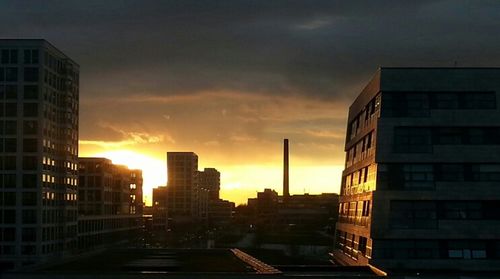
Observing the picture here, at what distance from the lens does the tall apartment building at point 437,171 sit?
5475cm

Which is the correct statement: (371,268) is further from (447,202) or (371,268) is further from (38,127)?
(38,127)

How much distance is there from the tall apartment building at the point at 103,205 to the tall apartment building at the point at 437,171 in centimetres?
8209

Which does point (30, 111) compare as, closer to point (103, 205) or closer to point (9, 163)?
point (9, 163)

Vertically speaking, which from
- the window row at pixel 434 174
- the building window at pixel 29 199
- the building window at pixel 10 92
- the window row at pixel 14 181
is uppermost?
the building window at pixel 10 92

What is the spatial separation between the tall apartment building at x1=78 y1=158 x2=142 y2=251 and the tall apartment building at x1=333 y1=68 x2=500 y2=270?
269 ft

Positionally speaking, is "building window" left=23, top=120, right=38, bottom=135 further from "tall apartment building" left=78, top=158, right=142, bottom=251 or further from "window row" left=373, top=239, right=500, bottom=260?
"window row" left=373, top=239, right=500, bottom=260

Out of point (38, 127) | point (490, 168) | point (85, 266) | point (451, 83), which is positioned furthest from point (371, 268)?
point (38, 127)

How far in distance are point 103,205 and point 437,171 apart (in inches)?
4361

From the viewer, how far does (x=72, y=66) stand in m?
112

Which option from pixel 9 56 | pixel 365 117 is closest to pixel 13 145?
pixel 9 56

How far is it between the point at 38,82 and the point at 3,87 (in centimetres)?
541

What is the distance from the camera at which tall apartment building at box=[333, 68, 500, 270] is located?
180ft

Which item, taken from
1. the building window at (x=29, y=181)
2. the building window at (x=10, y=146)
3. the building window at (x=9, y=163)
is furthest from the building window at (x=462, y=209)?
the building window at (x=10, y=146)

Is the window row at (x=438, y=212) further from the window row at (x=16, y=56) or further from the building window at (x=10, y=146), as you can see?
the window row at (x=16, y=56)
